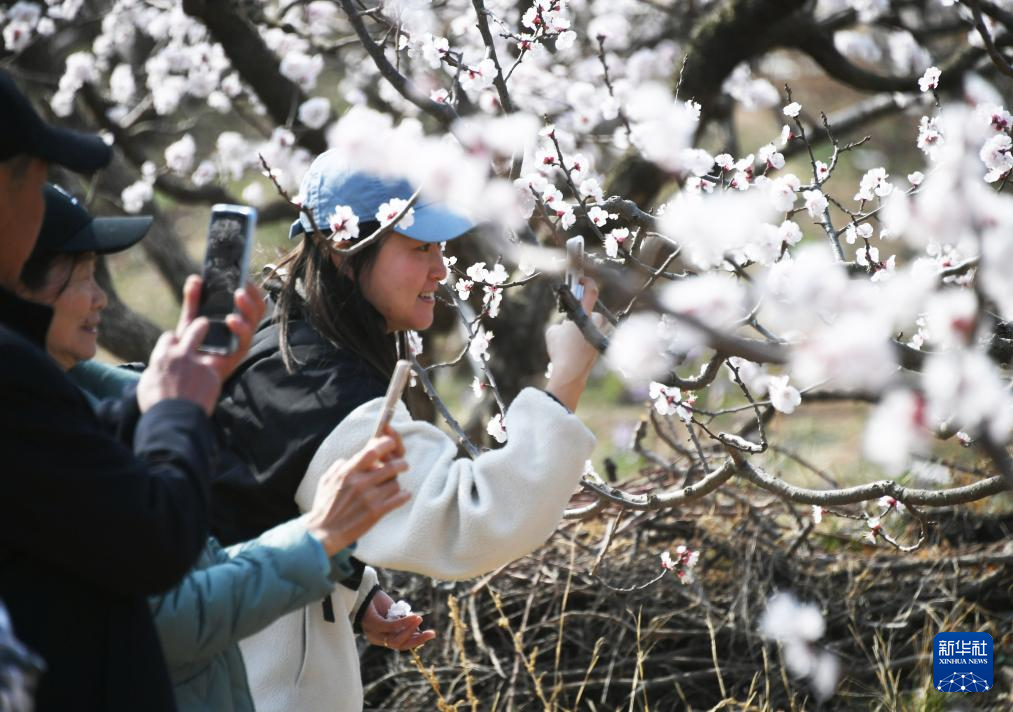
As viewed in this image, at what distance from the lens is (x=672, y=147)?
1592 mm

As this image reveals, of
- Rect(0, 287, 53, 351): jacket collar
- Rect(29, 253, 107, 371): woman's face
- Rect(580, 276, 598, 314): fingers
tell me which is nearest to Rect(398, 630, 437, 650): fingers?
Rect(580, 276, 598, 314): fingers

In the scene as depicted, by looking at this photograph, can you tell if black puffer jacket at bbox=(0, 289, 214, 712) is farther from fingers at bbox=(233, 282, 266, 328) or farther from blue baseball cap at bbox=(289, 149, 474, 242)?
blue baseball cap at bbox=(289, 149, 474, 242)

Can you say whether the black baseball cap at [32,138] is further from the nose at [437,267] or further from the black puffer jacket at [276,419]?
the nose at [437,267]

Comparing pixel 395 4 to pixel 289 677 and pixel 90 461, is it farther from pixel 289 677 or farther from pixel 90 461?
pixel 90 461

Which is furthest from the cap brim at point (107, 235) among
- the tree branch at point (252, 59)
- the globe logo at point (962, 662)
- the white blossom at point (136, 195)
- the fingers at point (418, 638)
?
the white blossom at point (136, 195)

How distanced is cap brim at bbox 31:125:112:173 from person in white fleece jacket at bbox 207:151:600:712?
16.0 inches

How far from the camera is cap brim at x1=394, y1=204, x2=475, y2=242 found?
6.28ft

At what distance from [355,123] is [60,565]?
0.66m

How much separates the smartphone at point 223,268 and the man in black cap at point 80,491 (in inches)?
1.6

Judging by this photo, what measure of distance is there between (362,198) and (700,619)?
5.76ft

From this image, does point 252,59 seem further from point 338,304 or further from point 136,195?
point 338,304

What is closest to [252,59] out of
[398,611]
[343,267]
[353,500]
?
[343,267]

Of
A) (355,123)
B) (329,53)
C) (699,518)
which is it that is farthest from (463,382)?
(355,123)

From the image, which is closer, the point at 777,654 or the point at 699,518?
the point at 777,654
